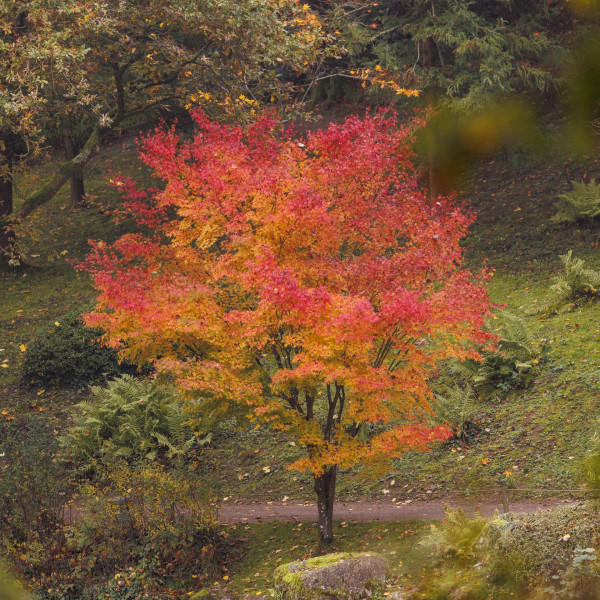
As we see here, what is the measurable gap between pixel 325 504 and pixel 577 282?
287 inches

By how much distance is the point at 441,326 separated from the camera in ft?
24.8

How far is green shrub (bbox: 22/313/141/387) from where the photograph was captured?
14.4m

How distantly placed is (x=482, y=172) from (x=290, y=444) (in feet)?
42.4

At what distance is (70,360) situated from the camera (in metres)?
14.4

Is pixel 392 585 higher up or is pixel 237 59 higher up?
pixel 237 59

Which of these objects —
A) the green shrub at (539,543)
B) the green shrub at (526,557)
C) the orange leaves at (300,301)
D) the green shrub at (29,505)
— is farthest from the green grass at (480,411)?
the green shrub at (29,505)

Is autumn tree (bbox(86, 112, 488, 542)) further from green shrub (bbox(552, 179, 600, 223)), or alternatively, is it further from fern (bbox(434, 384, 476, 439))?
green shrub (bbox(552, 179, 600, 223))

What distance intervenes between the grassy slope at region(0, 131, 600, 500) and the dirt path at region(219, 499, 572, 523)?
0.26 metres

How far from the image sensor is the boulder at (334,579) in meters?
6.71

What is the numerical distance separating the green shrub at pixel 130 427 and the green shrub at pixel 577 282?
744 cm

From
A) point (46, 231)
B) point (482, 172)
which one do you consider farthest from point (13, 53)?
point (482, 172)

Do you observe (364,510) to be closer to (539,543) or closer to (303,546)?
(303,546)

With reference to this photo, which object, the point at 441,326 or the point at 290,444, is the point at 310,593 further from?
the point at 290,444

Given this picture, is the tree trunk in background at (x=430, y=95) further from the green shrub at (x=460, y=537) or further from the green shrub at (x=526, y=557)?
the green shrub at (x=526, y=557)
